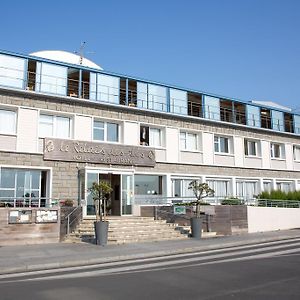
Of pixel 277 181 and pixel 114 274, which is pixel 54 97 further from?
pixel 277 181

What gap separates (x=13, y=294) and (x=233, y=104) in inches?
1083

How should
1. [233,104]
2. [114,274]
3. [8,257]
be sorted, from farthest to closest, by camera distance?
[233,104]
[8,257]
[114,274]

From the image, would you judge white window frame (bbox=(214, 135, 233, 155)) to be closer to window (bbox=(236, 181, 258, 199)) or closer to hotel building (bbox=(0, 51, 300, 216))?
hotel building (bbox=(0, 51, 300, 216))

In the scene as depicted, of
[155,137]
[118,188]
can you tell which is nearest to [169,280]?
[118,188]

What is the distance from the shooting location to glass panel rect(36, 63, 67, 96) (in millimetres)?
23438

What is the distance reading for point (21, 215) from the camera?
18.1 metres

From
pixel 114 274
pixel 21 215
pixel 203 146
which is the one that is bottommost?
pixel 114 274

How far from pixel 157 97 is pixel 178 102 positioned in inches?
73.9

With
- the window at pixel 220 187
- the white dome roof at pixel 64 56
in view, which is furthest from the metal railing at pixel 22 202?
the white dome roof at pixel 64 56

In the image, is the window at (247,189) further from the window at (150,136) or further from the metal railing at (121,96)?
the window at (150,136)

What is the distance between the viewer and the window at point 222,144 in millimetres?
30891

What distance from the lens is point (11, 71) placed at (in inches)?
886

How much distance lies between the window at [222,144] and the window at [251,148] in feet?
6.82

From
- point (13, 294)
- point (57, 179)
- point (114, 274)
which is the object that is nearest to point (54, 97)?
point (57, 179)
